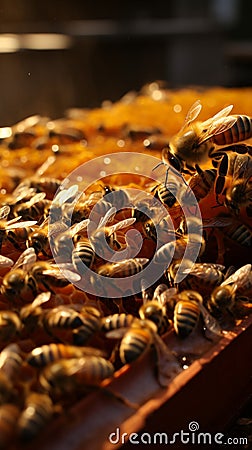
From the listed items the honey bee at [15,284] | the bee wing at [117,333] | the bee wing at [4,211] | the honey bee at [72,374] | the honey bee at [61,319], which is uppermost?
the bee wing at [4,211]

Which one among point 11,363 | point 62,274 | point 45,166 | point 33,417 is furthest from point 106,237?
point 45,166

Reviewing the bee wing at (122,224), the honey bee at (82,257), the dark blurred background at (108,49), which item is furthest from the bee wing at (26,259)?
the dark blurred background at (108,49)

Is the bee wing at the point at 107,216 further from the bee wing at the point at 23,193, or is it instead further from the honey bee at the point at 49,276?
the bee wing at the point at 23,193

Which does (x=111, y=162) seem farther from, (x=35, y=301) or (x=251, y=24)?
(x=251, y=24)

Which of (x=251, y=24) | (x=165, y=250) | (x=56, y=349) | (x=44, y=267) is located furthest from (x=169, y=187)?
(x=251, y=24)

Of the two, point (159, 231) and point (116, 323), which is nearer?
point (116, 323)

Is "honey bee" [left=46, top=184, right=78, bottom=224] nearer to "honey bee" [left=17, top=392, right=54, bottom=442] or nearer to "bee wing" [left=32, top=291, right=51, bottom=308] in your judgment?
"bee wing" [left=32, top=291, right=51, bottom=308]

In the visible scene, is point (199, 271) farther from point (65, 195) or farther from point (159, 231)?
point (65, 195)
